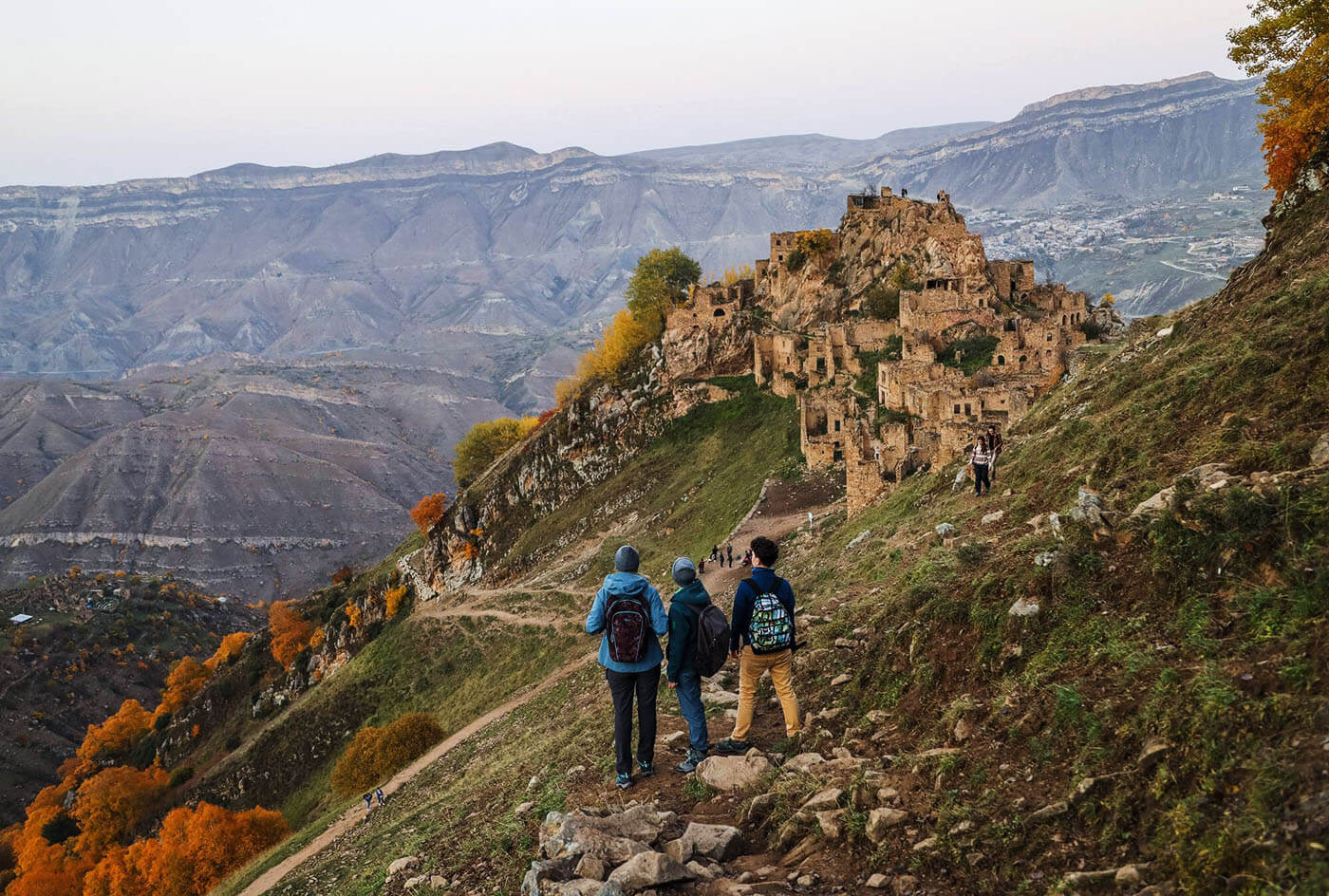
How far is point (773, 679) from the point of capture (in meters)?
9.36

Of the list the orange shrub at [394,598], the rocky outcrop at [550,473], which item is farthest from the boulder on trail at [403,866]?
the orange shrub at [394,598]

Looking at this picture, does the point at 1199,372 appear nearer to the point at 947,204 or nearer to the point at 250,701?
the point at 947,204

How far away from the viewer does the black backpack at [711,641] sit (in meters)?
9.24

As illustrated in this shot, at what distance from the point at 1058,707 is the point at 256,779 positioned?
5835 centimetres

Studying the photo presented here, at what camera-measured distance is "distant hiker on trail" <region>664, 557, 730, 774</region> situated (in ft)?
30.4

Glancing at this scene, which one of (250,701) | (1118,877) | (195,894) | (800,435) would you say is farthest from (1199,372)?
(250,701)

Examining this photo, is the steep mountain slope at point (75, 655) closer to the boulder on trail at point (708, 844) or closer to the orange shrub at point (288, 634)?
the orange shrub at point (288, 634)

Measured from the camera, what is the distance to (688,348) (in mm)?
64938

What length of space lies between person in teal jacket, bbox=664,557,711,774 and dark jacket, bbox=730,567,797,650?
408 millimetres

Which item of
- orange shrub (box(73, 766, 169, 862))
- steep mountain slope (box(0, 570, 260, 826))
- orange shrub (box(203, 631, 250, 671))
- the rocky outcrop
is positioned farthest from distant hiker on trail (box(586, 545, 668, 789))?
steep mountain slope (box(0, 570, 260, 826))

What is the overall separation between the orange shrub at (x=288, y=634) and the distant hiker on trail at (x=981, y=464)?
69444 millimetres

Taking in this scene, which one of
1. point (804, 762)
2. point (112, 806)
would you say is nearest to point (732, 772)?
point (804, 762)

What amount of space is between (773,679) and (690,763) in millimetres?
1559

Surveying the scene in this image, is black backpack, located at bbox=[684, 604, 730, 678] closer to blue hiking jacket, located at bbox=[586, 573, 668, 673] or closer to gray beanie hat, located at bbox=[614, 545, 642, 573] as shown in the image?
blue hiking jacket, located at bbox=[586, 573, 668, 673]
